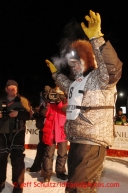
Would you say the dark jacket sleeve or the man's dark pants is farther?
the man's dark pants

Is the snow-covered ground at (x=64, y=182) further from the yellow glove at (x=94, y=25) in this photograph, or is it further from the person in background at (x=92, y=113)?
the yellow glove at (x=94, y=25)

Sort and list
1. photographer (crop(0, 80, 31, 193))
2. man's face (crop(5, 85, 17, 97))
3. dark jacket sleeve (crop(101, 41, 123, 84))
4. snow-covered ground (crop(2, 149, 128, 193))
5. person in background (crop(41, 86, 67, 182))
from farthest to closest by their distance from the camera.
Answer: person in background (crop(41, 86, 67, 182)) → snow-covered ground (crop(2, 149, 128, 193)) → man's face (crop(5, 85, 17, 97)) → photographer (crop(0, 80, 31, 193)) → dark jacket sleeve (crop(101, 41, 123, 84))

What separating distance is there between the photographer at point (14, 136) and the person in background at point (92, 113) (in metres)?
1.53

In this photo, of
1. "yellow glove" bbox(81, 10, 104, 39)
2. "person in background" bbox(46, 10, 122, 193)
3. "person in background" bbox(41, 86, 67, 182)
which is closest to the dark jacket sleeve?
"person in background" bbox(46, 10, 122, 193)

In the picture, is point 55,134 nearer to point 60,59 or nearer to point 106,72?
point 60,59

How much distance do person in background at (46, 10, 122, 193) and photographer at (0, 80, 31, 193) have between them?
1.53m

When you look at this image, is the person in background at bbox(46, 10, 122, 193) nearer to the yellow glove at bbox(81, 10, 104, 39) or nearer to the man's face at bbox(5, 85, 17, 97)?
the yellow glove at bbox(81, 10, 104, 39)

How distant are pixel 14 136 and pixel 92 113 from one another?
1.91 metres

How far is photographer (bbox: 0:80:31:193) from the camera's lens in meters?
4.08

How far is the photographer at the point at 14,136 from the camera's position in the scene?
4.08 metres

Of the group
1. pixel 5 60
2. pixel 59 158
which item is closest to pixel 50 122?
pixel 59 158

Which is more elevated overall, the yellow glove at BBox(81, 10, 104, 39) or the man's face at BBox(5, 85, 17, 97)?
the yellow glove at BBox(81, 10, 104, 39)

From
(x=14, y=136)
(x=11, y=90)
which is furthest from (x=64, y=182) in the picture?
(x=11, y=90)

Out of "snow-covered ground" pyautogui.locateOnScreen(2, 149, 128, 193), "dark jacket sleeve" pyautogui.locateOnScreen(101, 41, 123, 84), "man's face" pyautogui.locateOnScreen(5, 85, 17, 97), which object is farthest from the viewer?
"snow-covered ground" pyautogui.locateOnScreen(2, 149, 128, 193)
